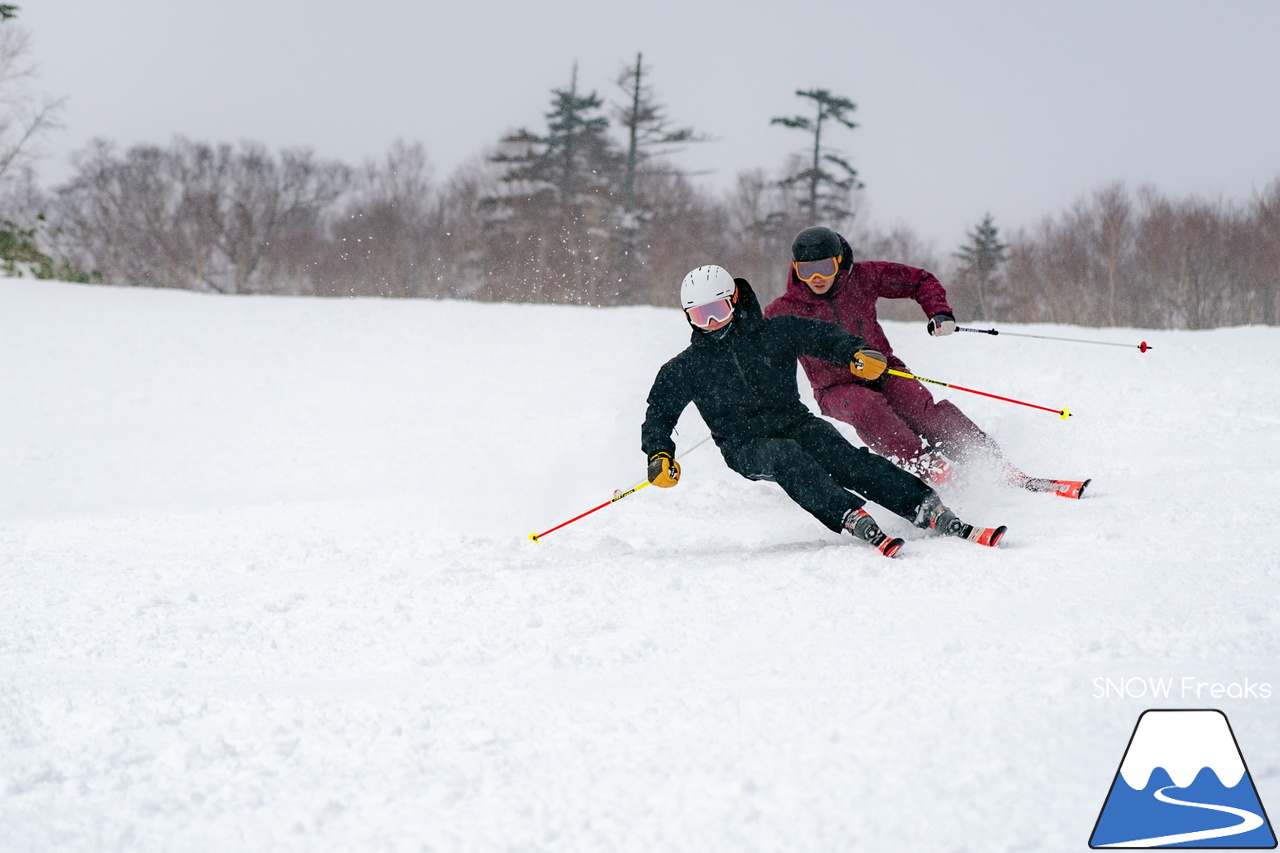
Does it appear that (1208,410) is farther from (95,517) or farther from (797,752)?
(95,517)

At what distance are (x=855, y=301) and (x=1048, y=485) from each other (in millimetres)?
1410

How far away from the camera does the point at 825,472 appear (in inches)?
152

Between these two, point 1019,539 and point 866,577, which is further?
point 1019,539

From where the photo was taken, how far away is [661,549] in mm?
4168

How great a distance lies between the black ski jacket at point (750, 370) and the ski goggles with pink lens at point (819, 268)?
67 centimetres

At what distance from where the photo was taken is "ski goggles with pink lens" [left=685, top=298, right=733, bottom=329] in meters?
4.07

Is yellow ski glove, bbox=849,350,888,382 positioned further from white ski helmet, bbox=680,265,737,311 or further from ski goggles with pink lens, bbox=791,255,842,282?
ski goggles with pink lens, bbox=791,255,842,282

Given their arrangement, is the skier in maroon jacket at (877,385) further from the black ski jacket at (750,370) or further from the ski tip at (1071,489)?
the black ski jacket at (750,370)

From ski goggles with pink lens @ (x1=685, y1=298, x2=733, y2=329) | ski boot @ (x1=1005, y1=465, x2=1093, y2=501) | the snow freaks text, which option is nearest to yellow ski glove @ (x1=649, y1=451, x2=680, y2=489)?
ski goggles with pink lens @ (x1=685, y1=298, x2=733, y2=329)

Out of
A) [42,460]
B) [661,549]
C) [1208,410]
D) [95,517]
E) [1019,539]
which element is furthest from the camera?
[42,460]

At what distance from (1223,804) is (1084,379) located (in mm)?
7493

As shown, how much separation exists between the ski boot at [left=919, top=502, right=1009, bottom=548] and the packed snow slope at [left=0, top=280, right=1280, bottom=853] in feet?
0.34

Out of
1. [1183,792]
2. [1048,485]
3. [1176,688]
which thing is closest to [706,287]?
[1048,485]

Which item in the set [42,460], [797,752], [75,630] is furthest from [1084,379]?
[42,460]
